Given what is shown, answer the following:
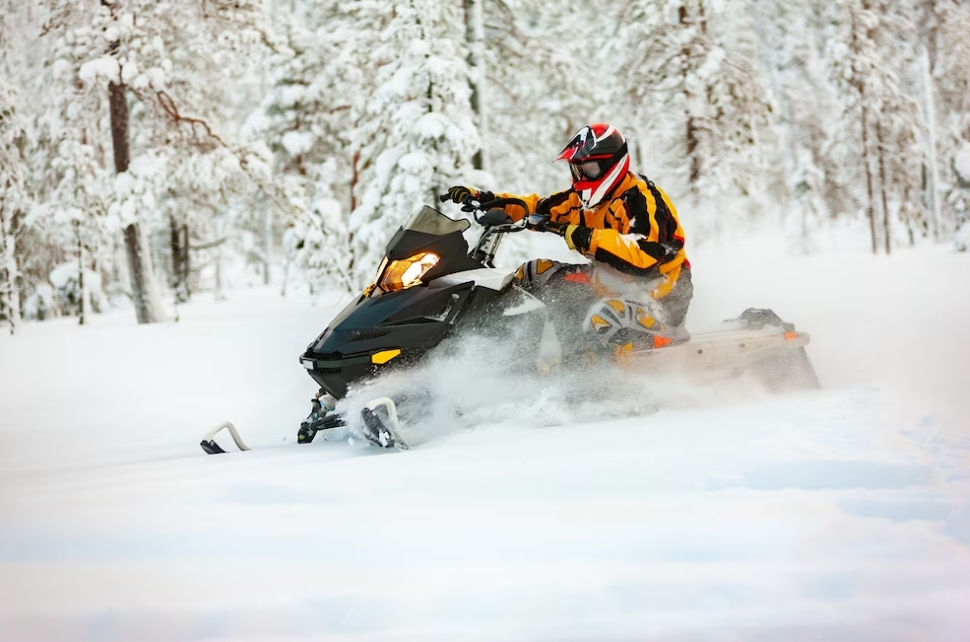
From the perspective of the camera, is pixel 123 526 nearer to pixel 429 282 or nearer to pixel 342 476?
pixel 342 476

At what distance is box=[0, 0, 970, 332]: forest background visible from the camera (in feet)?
41.0

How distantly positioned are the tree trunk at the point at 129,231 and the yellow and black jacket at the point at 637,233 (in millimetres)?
11062

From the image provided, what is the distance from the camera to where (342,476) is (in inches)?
127

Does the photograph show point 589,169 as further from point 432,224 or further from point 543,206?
point 432,224

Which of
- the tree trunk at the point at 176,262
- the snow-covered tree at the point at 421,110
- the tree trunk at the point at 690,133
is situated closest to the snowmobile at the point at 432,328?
the snow-covered tree at the point at 421,110

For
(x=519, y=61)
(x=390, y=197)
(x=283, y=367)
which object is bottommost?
(x=283, y=367)

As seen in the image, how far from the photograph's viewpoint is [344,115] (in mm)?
19531

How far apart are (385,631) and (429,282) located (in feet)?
7.11

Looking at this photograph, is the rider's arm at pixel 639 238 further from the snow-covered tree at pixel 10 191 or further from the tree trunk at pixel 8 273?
the tree trunk at pixel 8 273

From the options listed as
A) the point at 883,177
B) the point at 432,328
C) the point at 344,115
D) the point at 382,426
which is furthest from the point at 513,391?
the point at 883,177

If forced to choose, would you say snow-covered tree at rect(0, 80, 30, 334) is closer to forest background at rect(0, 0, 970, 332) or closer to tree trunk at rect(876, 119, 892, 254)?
forest background at rect(0, 0, 970, 332)

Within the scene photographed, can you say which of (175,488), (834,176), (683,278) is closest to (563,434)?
(683,278)

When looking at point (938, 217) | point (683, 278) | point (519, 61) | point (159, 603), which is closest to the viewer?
point (159, 603)

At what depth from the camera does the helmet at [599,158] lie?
447 cm
